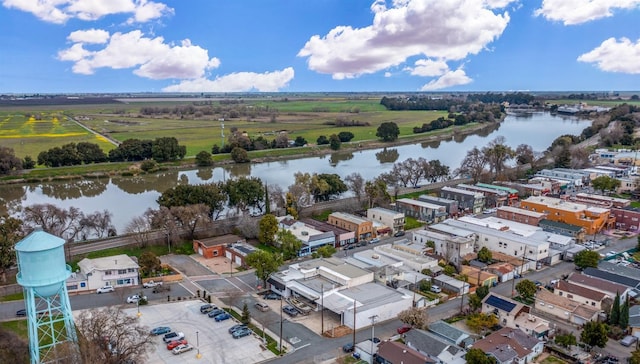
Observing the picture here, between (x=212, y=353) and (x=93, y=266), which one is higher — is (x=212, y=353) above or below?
below

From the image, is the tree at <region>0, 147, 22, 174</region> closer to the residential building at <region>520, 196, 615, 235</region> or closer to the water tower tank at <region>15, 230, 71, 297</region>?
the water tower tank at <region>15, 230, 71, 297</region>

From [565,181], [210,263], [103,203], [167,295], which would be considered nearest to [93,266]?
[167,295]

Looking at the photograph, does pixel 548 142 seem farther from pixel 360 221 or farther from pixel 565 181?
pixel 360 221

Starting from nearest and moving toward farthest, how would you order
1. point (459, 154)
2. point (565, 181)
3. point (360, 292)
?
point (360, 292), point (565, 181), point (459, 154)

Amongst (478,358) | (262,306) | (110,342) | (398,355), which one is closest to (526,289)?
(478,358)

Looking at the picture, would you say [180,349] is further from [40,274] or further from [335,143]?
[335,143]

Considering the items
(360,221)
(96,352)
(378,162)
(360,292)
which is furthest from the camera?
(378,162)
